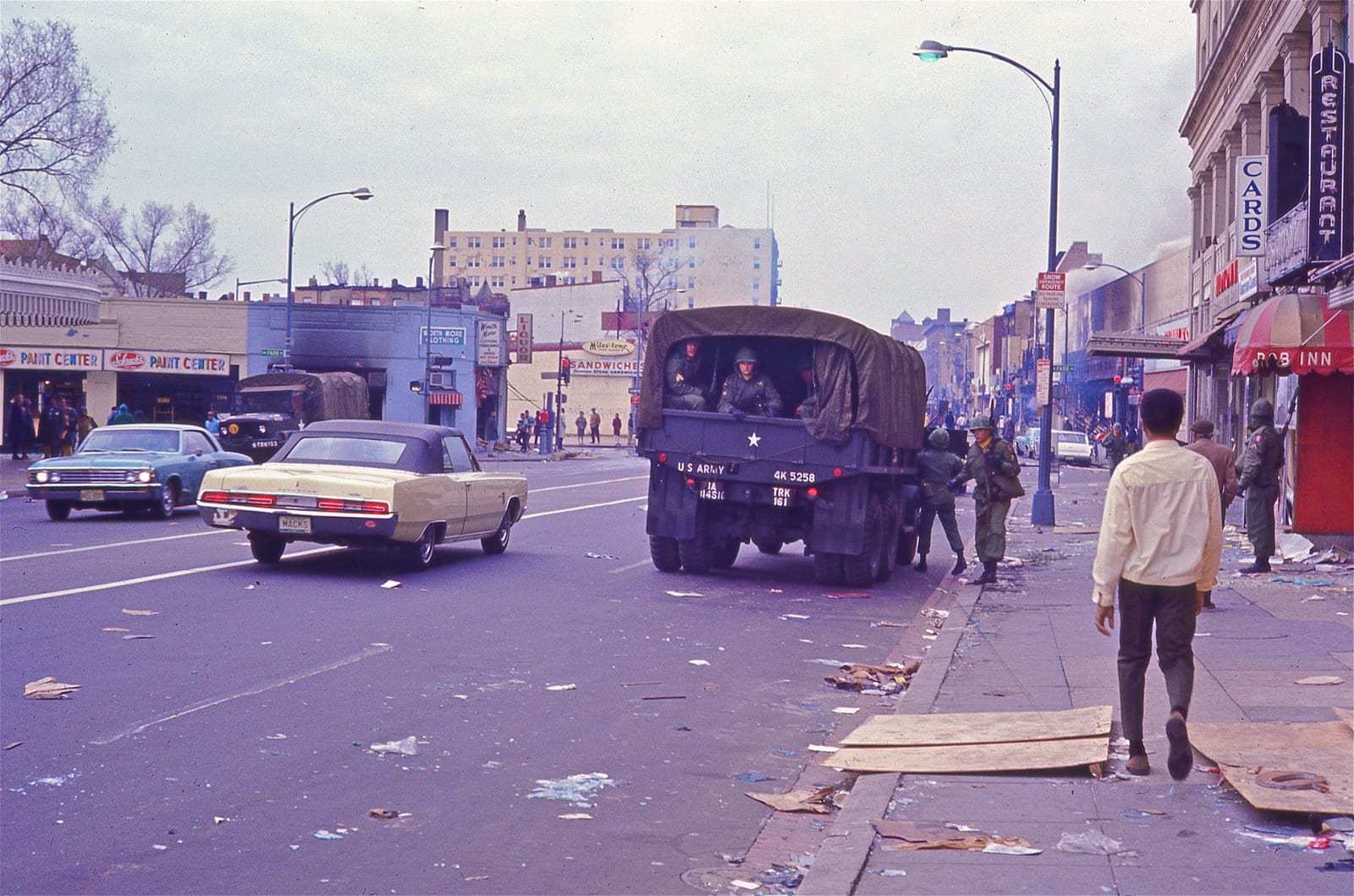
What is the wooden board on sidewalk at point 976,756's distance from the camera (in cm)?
673

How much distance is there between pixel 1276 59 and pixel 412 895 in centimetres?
2465

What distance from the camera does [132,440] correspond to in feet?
71.6

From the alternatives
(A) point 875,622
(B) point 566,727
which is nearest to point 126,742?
(B) point 566,727

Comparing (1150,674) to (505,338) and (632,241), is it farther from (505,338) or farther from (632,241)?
(632,241)

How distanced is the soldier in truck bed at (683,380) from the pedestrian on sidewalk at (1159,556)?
30.5 ft

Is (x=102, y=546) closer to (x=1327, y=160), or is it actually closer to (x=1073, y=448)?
(x=1327, y=160)

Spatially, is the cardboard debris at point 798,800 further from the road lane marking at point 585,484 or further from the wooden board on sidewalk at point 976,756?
the road lane marking at point 585,484

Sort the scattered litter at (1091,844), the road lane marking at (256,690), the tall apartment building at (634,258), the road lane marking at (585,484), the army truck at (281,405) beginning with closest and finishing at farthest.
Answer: the scattered litter at (1091,844)
the road lane marking at (256,690)
the road lane marking at (585,484)
the army truck at (281,405)
the tall apartment building at (634,258)

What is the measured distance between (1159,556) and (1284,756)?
109 centimetres

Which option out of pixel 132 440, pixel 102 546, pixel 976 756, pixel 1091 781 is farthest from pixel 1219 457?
pixel 132 440

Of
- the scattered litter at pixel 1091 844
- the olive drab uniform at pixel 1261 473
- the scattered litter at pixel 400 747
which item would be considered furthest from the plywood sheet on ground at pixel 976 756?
the olive drab uniform at pixel 1261 473

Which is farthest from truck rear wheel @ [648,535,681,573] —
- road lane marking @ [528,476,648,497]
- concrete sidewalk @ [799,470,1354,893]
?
road lane marking @ [528,476,648,497]

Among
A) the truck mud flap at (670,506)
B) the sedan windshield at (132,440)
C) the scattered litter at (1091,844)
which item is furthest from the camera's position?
the sedan windshield at (132,440)

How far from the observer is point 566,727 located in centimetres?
780
